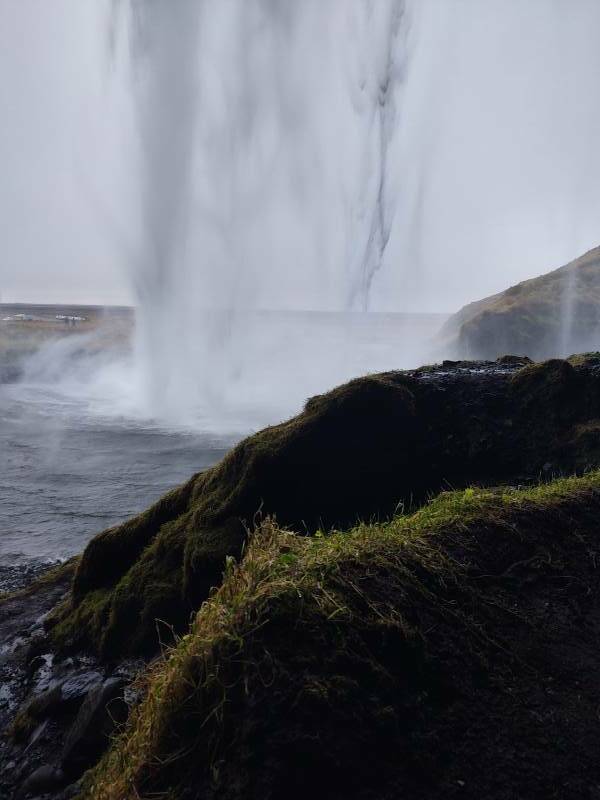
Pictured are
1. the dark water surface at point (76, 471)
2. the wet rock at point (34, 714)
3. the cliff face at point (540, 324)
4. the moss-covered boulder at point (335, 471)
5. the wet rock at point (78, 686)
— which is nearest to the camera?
the wet rock at point (34, 714)

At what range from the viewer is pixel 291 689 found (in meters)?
3.27

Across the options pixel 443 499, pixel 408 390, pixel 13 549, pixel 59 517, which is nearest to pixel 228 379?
pixel 59 517

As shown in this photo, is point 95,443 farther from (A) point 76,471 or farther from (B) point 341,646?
(B) point 341,646

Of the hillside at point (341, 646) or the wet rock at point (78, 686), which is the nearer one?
the hillside at point (341, 646)

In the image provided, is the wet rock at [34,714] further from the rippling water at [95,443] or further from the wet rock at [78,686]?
the rippling water at [95,443]

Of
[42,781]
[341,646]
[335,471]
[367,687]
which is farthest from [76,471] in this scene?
[367,687]

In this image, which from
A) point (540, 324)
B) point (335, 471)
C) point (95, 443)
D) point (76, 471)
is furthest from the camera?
point (540, 324)

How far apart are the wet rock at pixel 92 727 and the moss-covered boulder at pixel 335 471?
1313mm

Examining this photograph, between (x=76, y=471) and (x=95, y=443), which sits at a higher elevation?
(x=95, y=443)

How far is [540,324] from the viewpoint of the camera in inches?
2680

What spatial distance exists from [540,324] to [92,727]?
70.8 meters

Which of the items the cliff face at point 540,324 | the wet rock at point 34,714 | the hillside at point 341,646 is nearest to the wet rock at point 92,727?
the hillside at point 341,646

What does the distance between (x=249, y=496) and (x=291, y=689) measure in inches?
214

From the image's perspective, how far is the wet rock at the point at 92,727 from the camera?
21.2 ft
